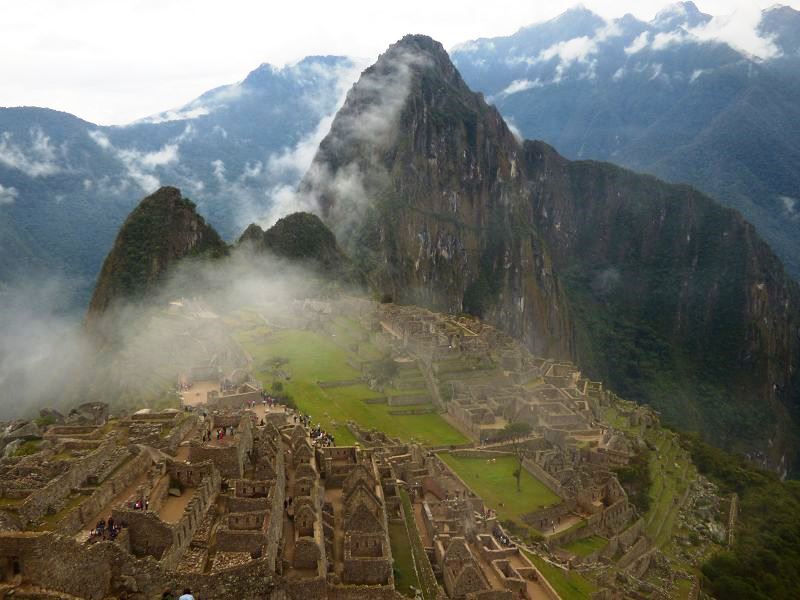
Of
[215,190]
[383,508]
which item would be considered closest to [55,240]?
[215,190]

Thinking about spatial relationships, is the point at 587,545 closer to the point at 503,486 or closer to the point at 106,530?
the point at 503,486

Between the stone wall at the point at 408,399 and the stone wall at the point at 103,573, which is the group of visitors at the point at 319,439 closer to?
the stone wall at the point at 103,573

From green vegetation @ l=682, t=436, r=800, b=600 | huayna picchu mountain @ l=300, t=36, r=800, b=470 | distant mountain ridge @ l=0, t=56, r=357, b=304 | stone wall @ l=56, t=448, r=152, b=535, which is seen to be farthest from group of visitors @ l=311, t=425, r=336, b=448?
huayna picchu mountain @ l=300, t=36, r=800, b=470

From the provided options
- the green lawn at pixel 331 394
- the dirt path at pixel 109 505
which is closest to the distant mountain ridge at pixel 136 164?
the green lawn at pixel 331 394

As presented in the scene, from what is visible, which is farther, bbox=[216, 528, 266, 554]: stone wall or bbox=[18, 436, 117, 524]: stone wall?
bbox=[216, 528, 266, 554]: stone wall

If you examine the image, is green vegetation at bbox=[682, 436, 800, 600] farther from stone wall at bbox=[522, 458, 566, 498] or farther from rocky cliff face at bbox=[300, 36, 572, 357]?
rocky cliff face at bbox=[300, 36, 572, 357]

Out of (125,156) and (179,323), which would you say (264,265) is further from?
(125,156)

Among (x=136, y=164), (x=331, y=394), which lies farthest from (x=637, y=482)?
(x=136, y=164)
